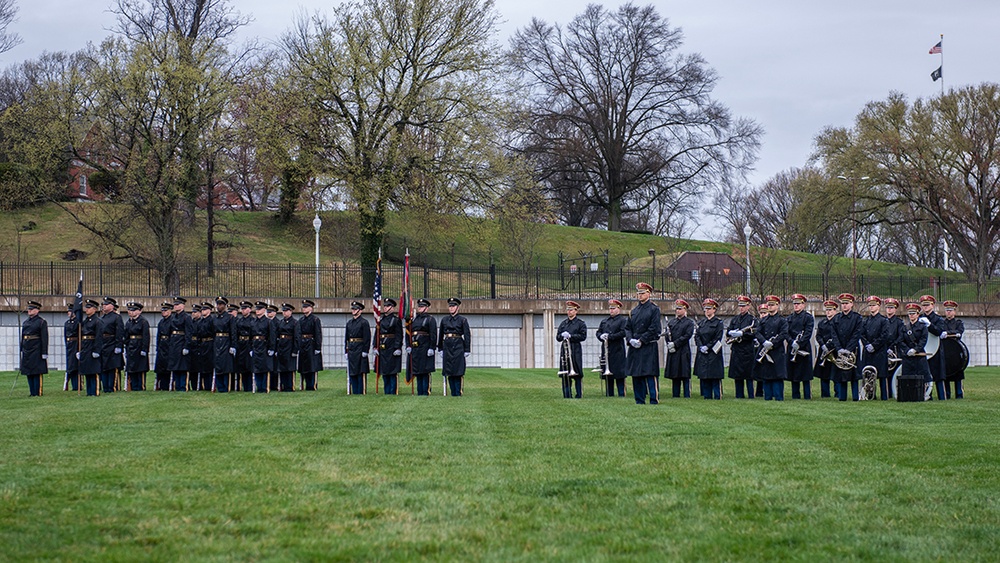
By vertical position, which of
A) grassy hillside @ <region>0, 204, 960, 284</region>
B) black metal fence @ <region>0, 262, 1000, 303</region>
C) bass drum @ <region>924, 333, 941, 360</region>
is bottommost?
bass drum @ <region>924, 333, 941, 360</region>

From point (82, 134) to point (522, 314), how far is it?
1758 centimetres

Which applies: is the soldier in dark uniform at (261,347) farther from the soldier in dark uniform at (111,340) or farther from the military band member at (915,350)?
the military band member at (915,350)

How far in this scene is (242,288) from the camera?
35.2 m

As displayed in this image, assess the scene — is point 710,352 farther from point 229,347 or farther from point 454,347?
point 229,347

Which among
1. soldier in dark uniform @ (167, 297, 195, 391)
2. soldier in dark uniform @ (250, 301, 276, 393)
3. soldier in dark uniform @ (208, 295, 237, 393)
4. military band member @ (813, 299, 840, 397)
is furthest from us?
soldier in dark uniform @ (167, 297, 195, 391)

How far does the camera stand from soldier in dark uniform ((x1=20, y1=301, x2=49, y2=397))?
19.0 metres

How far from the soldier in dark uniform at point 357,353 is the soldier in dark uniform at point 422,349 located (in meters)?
0.98

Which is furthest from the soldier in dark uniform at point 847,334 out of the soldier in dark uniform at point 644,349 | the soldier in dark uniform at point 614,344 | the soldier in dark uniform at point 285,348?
the soldier in dark uniform at point 285,348

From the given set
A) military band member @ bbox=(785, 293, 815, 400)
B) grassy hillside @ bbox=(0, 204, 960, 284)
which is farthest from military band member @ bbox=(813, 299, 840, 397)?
grassy hillside @ bbox=(0, 204, 960, 284)

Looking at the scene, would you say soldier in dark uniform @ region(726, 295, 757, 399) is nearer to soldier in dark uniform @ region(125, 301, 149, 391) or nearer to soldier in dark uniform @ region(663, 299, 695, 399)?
soldier in dark uniform @ region(663, 299, 695, 399)

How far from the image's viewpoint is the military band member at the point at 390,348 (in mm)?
19641

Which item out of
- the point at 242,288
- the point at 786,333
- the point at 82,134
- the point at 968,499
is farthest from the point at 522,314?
the point at 968,499

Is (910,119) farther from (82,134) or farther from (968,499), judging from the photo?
(968,499)

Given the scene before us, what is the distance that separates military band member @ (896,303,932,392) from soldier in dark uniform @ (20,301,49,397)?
15.9 meters
